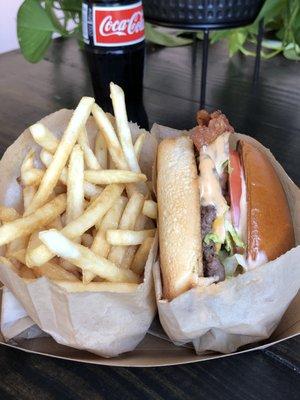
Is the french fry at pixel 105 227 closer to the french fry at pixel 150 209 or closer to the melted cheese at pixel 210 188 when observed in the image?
the french fry at pixel 150 209

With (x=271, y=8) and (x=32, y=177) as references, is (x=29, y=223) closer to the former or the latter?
(x=32, y=177)

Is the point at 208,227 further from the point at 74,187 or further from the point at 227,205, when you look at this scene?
the point at 74,187

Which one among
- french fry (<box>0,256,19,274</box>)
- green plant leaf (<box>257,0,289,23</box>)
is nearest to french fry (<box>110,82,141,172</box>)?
french fry (<box>0,256,19,274</box>)

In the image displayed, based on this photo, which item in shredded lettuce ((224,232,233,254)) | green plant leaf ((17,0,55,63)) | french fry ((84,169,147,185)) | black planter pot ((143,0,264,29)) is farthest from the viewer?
green plant leaf ((17,0,55,63))

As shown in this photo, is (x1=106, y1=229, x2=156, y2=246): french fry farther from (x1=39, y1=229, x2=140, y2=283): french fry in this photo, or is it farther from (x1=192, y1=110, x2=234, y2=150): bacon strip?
(x1=192, y1=110, x2=234, y2=150): bacon strip

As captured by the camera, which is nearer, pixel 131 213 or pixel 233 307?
pixel 233 307

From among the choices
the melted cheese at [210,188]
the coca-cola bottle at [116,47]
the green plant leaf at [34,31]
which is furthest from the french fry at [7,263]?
the green plant leaf at [34,31]

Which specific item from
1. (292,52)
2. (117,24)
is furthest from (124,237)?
(292,52)
